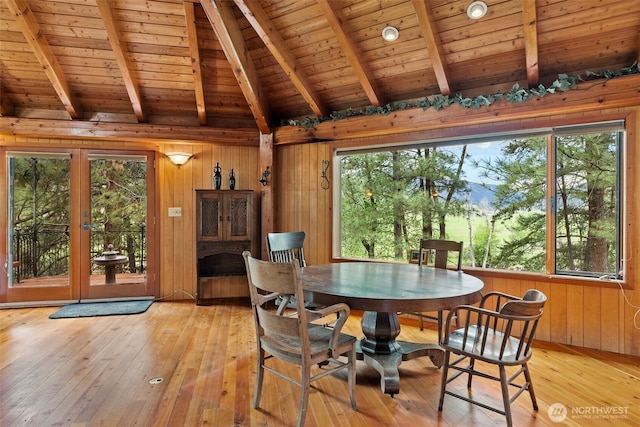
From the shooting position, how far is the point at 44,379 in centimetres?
264

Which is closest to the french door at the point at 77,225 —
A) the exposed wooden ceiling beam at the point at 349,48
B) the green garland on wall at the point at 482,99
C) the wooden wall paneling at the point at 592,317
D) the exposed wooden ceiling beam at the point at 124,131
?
the exposed wooden ceiling beam at the point at 124,131

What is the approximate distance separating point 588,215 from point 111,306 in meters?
5.65

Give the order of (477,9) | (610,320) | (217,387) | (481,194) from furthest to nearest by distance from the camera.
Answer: (481,194), (610,320), (477,9), (217,387)

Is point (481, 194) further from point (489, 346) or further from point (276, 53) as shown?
point (276, 53)

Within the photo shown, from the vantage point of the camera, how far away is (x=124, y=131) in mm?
4699

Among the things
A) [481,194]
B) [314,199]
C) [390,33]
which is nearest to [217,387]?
[314,199]

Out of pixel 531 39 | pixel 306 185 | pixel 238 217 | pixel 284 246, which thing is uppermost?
pixel 531 39

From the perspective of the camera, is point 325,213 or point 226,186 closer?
point 325,213

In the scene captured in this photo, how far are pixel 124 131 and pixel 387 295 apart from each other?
14.1 feet

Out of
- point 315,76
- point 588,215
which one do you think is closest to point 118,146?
point 315,76

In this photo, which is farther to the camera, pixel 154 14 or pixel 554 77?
pixel 154 14

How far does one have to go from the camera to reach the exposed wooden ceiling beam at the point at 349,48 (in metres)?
3.27

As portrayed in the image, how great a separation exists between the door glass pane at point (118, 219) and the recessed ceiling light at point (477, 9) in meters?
4.44

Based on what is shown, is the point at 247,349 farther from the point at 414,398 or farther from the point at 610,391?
the point at 610,391
